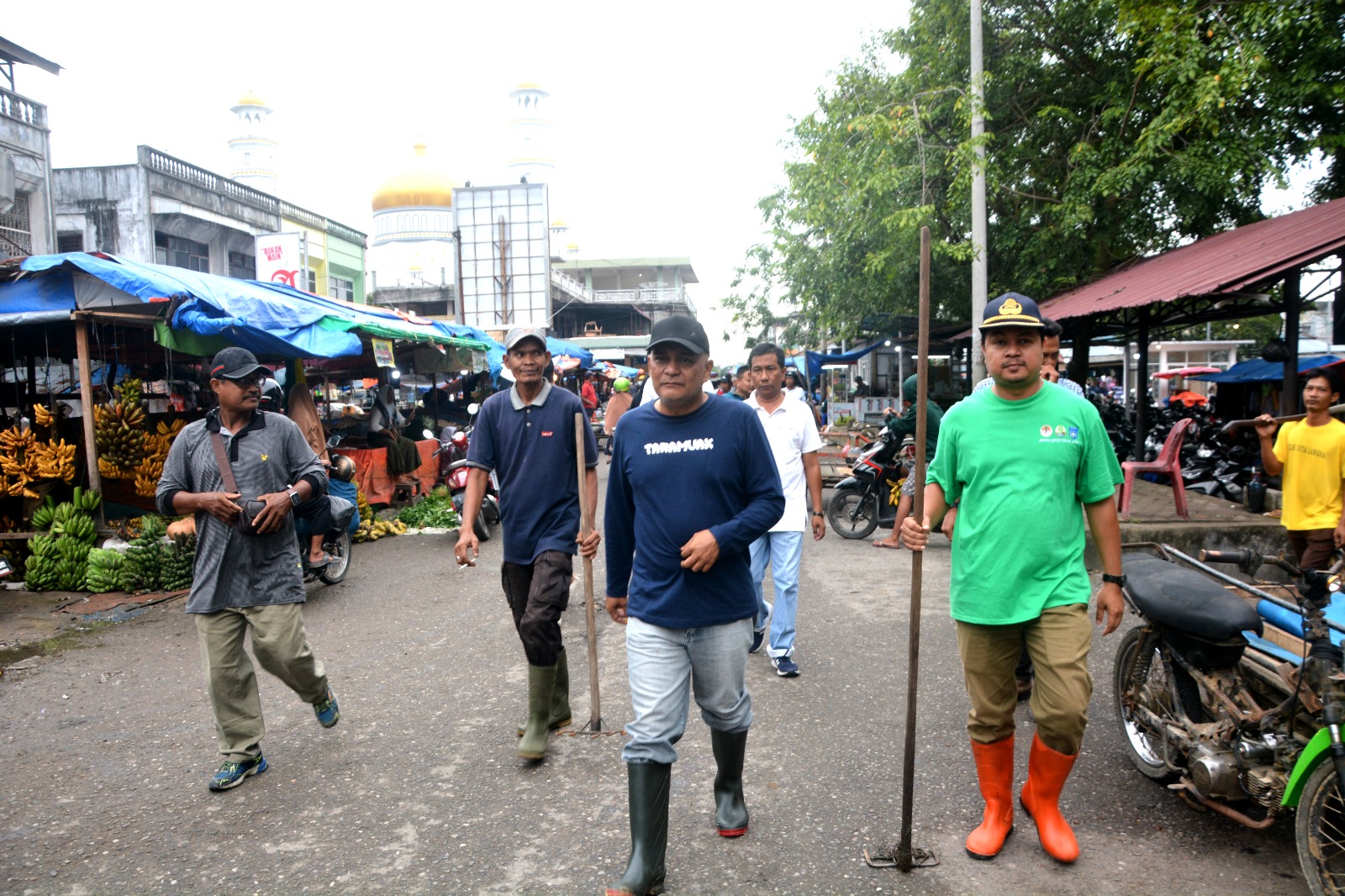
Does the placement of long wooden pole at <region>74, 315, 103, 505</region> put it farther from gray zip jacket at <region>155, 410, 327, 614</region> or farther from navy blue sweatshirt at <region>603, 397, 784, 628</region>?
navy blue sweatshirt at <region>603, 397, 784, 628</region>

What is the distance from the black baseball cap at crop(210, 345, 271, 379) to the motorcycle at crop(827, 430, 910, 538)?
22.3 ft

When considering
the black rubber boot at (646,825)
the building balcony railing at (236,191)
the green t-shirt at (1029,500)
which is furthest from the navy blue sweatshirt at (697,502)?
the building balcony railing at (236,191)

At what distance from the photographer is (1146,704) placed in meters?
3.76

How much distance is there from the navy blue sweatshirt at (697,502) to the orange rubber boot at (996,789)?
1.01 m

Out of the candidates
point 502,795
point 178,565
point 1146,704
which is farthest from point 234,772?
point 178,565

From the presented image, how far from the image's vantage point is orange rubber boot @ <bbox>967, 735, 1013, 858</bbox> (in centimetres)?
322

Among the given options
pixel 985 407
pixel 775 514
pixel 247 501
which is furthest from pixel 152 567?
pixel 985 407

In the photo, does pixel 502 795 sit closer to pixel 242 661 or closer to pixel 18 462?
pixel 242 661

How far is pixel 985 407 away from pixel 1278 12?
9.45m

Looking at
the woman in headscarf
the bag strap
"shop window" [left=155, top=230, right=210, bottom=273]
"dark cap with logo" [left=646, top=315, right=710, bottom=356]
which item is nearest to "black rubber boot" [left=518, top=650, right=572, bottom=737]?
the bag strap

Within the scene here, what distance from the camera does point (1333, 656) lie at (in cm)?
284

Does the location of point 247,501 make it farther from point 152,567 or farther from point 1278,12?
point 1278,12

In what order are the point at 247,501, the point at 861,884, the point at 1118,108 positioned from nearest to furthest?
the point at 861,884 → the point at 247,501 → the point at 1118,108

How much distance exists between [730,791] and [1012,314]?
1.98 metres
